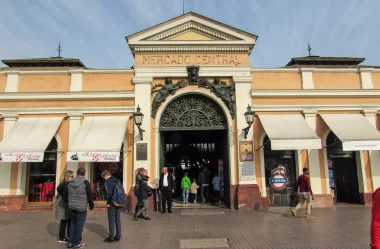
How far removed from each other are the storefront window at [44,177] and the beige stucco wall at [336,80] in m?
11.4

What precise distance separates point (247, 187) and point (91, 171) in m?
6.28

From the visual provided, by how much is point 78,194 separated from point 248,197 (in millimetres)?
6995

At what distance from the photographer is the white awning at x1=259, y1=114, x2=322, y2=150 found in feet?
36.1

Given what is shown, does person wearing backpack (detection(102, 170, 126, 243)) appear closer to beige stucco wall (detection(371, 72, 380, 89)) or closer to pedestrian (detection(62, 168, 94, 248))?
pedestrian (detection(62, 168, 94, 248))

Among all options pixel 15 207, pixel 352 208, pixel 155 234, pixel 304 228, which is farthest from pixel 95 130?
pixel 352 208

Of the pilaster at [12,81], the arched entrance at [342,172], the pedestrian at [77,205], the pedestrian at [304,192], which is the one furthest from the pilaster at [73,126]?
the arched entrance at [342,172]

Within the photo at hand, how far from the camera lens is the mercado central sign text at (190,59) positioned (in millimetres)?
12758

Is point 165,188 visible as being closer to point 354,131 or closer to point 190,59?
point 190,59

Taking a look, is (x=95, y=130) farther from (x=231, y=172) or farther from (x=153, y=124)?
(x=231, y=172)

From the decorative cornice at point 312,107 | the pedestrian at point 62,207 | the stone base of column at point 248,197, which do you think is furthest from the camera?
the decorative cornice at point 312,107

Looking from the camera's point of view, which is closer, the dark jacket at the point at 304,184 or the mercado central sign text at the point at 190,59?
the dark jacket at the point at 304,184

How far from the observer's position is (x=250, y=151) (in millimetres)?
12023

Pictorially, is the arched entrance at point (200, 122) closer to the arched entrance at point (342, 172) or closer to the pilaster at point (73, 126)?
the pilaster at point (73, 126)

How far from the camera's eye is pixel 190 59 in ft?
42.0
